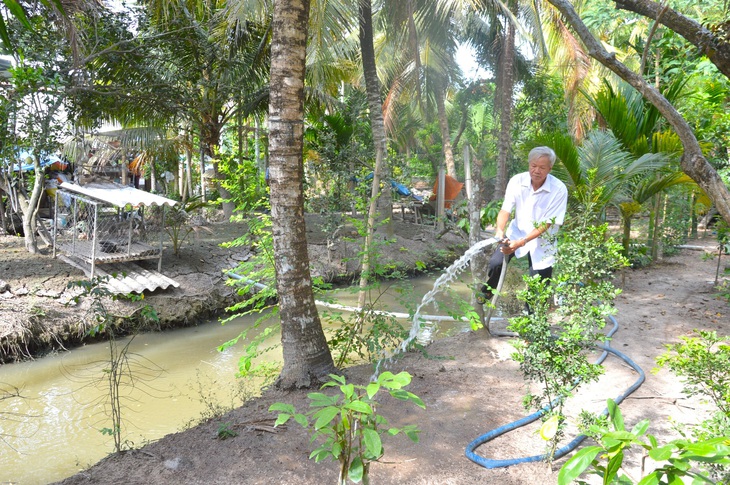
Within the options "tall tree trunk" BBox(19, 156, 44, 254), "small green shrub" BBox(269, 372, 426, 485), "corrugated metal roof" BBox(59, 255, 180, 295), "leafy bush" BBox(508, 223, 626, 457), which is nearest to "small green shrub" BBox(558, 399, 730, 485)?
"small green shrub" BBox(269, 372, 426, 485)

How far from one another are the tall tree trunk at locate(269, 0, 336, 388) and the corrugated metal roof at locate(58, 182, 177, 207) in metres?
5.79

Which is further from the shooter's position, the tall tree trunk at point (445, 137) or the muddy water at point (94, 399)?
the tall tree trunk at point (445, 137)

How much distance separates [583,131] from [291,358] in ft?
48.1

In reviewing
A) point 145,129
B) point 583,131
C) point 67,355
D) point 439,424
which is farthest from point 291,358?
point 583,131

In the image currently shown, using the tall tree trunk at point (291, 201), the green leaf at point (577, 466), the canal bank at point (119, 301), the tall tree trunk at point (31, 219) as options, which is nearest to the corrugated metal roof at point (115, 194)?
the tall tree trunk at point (31, 219)

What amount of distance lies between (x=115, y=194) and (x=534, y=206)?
7.37m

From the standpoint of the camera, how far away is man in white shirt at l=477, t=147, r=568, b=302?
181 inches

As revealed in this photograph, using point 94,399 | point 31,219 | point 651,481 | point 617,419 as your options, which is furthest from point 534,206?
point 31,219

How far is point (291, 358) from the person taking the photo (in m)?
4.27

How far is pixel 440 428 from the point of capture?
370cm

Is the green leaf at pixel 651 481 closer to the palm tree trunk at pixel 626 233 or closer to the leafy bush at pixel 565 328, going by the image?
the leafy bush at pixel 565 328

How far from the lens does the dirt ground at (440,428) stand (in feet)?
10.3

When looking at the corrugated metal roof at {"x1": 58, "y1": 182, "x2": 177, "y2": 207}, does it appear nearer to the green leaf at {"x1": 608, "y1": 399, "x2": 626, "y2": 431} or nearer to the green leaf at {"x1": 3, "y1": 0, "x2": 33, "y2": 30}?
the green leaf at {"x1": 3, "y1": 0, "x2": 33, "y2": 30}

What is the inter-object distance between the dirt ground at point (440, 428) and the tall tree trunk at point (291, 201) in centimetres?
33
